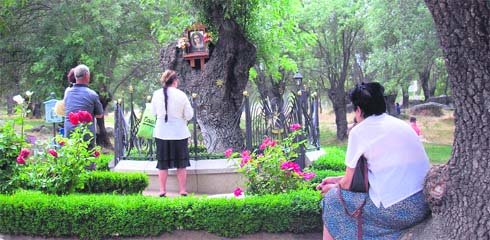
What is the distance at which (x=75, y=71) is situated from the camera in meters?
7.16

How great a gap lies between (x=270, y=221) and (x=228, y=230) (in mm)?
437

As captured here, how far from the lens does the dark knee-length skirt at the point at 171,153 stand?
275 inches

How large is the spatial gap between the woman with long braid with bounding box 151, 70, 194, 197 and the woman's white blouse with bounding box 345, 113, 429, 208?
3.54 metres

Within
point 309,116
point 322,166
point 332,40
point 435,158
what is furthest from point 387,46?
point 322,166

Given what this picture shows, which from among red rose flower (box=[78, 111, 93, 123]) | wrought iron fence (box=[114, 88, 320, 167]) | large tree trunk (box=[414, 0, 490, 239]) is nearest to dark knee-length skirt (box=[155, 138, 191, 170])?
wrought iron fence (box=[114, 88, 320, 167])

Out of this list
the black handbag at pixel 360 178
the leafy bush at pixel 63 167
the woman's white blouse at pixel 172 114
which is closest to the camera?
the black handbag at pixel 360 178

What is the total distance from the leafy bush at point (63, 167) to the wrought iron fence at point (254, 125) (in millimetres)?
2141

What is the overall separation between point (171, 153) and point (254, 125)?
75.3 inches

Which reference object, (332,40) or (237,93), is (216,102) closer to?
(237,93)

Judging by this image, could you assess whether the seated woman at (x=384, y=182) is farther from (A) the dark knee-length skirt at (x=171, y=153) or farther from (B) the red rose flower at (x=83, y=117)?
(A) the dark knee-length skirt at (x=171, y=153)

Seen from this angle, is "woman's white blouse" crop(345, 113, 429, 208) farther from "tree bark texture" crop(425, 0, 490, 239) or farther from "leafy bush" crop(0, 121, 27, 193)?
"leafy bush" crop(0, 121, 27, 193)

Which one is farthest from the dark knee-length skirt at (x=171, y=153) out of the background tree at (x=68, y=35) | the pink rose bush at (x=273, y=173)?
the background tree at (x=68, y=35)

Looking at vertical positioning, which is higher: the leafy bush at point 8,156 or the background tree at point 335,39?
the background tree at point 335,39

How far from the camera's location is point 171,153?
701 cm
